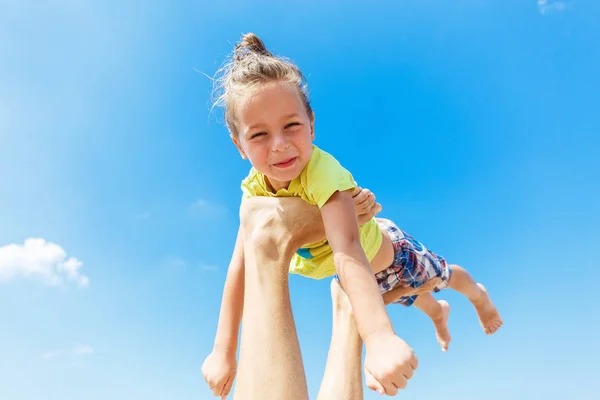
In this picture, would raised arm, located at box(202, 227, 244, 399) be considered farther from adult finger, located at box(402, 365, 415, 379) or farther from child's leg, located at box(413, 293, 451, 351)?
child's leg, located at box(413, 293, 451, 351)

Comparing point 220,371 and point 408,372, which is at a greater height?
point 220,371

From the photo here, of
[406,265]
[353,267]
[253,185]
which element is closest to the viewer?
[353,267]

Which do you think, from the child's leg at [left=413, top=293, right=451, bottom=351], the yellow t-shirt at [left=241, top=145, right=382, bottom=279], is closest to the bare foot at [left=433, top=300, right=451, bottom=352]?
the child's leg at [left=413, top=293, right=451, bottom=351]

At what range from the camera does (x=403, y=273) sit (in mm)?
3623

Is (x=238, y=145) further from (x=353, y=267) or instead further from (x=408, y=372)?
(x=408, y=372)

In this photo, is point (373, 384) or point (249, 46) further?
point (249, 46)

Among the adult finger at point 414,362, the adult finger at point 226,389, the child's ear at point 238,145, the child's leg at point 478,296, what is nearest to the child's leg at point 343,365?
the adult finger at point 226,389

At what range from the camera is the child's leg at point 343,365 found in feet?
8.09

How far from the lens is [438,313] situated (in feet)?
15.4

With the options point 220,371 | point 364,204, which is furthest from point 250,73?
point 220,371

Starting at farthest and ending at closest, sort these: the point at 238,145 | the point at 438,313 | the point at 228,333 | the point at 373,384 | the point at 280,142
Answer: the point at 438,313, the point at 238,145, the point at 228,333, the point at 280,142, the point at 373,384

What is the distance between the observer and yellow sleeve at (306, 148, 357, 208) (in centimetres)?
246

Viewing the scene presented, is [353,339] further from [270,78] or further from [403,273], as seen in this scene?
[270,78]

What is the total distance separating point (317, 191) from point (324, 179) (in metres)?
0.07
